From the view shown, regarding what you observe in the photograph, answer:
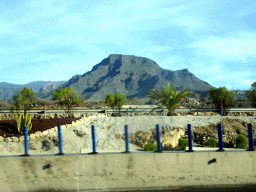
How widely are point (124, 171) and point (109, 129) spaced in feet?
38.0

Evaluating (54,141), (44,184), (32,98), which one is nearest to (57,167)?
(44,184)

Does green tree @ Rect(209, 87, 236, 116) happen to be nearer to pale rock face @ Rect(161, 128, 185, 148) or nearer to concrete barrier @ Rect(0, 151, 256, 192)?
pale rock face @ Rect(161, 128, 185, 148)

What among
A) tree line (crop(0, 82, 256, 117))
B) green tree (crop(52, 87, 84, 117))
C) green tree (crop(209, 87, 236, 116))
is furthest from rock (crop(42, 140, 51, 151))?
green tree (crop(209, 87, 236, 116))

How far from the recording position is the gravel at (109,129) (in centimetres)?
1670

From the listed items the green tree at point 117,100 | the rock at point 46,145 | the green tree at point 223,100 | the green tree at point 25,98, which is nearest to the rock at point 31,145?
the rock at point 46,145

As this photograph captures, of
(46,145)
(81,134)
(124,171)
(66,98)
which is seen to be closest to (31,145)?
(46,145)

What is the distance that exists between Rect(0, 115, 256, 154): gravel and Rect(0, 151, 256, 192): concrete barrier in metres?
7.42

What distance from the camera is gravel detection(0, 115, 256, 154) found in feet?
54.8

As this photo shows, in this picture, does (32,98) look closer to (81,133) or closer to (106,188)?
(81,133)

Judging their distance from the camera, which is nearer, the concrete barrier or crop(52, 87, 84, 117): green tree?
the concrete barrier

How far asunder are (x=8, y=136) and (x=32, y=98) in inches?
545

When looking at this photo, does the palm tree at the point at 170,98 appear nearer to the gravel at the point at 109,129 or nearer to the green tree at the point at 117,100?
the green tree at the point at 117,100

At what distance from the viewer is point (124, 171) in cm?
821

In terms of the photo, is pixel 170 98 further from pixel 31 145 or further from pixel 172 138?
pixel 31 145
